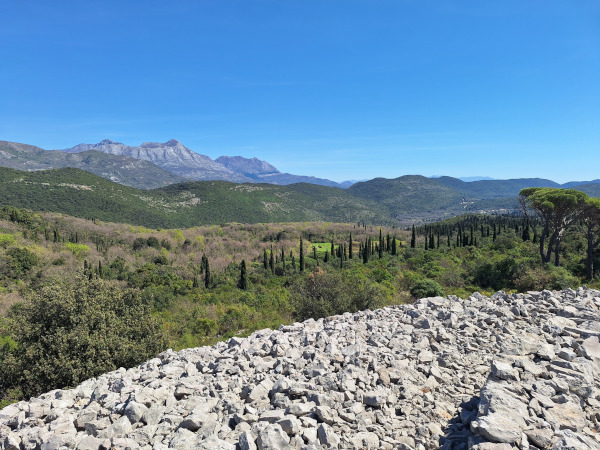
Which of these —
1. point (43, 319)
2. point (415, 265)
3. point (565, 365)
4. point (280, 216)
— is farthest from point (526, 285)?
point (280, 216)

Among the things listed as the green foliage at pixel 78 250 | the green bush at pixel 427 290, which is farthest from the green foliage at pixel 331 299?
the green foliage at pixel 78 250

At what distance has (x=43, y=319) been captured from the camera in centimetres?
1090

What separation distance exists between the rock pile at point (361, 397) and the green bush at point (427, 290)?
1130 centimetres

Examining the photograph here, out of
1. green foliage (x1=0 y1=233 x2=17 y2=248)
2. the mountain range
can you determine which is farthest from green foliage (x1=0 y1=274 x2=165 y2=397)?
the mountain range

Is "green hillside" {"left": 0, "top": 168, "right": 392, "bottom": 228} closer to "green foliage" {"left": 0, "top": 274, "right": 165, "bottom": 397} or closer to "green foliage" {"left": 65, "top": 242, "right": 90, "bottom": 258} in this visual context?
"green foliage" {"left": 65, "top": 242, "right": 90, "bottom": 258}

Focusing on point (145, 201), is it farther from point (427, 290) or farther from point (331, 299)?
point (427, 290)

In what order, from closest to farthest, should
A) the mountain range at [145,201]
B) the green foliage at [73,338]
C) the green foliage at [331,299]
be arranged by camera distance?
the green foliage at [73,338] < the green foliage at [331,299] < the mountain range at [145,201]

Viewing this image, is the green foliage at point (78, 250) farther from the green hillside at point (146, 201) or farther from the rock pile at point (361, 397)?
the green hillside at point (146, 201)

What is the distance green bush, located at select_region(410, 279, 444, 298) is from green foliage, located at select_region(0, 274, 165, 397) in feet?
50.6

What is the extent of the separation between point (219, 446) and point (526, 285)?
22.3 meters

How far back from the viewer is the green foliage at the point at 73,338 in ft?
31.6

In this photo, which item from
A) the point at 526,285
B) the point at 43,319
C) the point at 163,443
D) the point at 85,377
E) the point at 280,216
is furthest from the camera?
the point at 280,216

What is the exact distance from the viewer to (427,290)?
2003cm

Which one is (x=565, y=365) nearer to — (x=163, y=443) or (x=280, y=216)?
(x=163, y=443)
